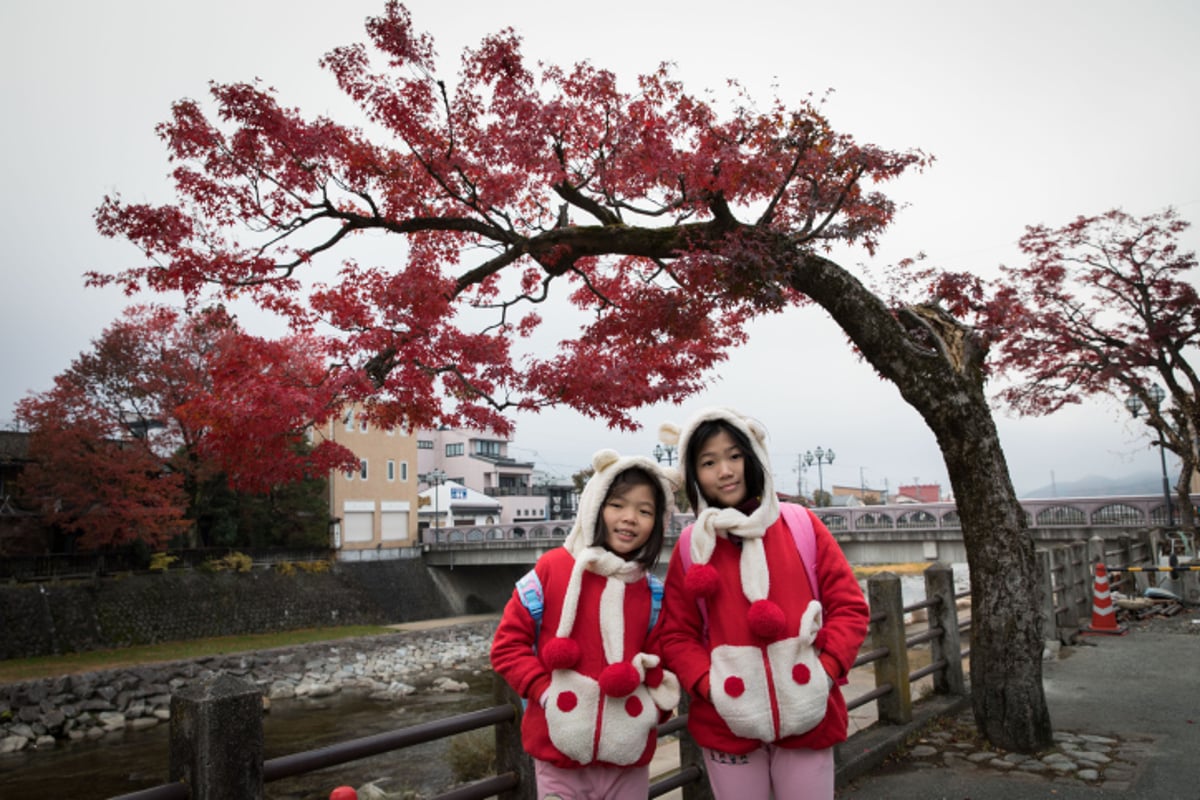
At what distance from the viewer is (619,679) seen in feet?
8.35

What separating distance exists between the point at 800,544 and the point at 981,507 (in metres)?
3.32

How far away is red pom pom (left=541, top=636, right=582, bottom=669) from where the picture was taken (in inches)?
102

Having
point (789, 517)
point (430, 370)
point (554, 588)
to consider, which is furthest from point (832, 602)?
point (430, 370)

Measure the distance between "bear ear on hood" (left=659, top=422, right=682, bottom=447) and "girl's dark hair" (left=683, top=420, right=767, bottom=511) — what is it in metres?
0.10

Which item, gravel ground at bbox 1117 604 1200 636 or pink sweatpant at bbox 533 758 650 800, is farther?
gravel ground at bbox 1117 604 1200 636

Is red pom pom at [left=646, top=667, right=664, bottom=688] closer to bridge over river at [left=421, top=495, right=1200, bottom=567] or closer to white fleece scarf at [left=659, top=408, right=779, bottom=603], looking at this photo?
white fleece scarf at [left=659, top=408, right=779, bottom=603]

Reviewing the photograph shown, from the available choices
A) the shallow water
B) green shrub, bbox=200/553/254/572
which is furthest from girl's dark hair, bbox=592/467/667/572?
green shrub, bbox=200/553/254/572

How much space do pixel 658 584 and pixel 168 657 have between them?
25.4m

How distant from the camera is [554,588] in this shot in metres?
2.80

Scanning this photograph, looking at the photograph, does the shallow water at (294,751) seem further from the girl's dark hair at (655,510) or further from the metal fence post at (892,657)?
the girl's dark hair at (655,510)

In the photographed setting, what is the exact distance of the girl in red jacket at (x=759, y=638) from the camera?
2.66 meters

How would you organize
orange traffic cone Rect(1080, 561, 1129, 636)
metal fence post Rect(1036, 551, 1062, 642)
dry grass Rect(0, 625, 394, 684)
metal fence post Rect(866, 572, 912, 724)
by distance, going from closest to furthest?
1. metal fence post Rect(866, 572, 912, 724)
2. metal fence post Rect(1036, 551, 1062, 642)
3. orange traffic cone Rect(1080, 561, 1129, 636)
4. dry grass Rect(0, 625, 394, 684)

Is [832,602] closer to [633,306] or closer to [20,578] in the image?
[633,306]

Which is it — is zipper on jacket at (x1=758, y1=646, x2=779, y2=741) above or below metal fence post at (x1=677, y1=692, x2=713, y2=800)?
above
